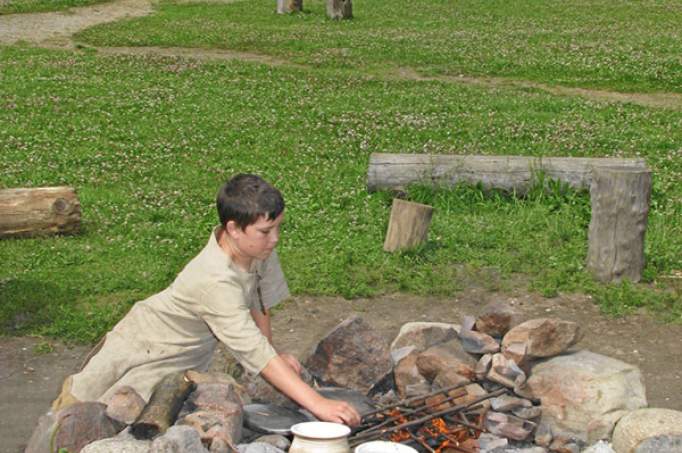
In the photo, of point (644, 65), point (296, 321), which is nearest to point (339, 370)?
point (296, 321)

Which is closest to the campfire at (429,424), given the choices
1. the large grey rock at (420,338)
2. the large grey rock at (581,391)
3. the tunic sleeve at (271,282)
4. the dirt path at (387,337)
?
the large grey rock at (581,391)

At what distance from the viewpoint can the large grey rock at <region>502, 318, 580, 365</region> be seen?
663cm

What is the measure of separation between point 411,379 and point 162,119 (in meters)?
12.0

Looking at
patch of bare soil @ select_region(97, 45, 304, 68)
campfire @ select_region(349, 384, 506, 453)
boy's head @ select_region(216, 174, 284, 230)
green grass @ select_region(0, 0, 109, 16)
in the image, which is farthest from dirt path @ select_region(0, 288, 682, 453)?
green grass @ select_region(0, 0, 109, 16)

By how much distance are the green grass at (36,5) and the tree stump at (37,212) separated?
876 inches

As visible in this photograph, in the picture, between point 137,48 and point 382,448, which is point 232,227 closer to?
point 382,448

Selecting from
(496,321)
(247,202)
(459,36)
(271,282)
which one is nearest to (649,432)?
(496,321)

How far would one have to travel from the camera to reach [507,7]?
111 ft

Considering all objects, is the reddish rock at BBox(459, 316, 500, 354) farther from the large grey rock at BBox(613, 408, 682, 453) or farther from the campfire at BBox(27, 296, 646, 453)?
the large grey rock at BBox(613, 408, 682, 453)

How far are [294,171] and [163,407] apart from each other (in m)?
8.72

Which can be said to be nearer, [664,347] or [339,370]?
[339,370]

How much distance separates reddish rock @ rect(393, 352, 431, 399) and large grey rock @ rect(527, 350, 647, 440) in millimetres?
631

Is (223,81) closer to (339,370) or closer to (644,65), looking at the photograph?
(644,65)

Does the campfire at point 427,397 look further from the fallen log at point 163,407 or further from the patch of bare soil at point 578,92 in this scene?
the patch of bare soil at point 578,92
